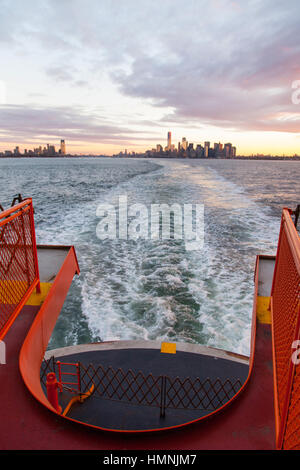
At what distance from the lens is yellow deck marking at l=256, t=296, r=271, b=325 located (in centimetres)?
549

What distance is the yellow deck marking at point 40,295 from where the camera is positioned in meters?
5.78

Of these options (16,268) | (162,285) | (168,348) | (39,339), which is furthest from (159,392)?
(162,285)

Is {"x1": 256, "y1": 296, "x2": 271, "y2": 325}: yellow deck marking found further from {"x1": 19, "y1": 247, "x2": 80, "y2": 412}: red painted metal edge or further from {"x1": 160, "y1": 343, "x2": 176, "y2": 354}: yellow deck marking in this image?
{"x1": 19, "y1": 247, "x2": 80, "y2": 412}: red painted metal edge

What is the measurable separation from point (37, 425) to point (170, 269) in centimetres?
977

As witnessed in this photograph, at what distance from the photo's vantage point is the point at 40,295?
236 inches

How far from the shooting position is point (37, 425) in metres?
3.39

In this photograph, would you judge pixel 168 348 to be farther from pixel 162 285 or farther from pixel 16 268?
pixel 162 285

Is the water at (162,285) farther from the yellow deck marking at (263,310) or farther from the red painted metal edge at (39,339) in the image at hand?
the yellow deck marking at (263,310)

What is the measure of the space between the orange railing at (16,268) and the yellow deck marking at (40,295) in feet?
0.56

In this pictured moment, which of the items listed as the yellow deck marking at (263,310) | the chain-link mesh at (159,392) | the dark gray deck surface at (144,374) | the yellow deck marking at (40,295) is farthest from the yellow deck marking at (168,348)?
the yellow deck marking at (40,295)

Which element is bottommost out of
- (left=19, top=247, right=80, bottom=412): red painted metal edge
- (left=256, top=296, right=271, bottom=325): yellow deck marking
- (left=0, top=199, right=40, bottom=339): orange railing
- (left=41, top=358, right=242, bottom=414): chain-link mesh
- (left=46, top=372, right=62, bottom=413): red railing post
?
(left=41, top=358, right=242, bottom=414): chain-link mesh

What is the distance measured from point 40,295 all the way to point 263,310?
4706mm

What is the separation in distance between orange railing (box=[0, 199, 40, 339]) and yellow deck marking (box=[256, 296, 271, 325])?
14.7 feet

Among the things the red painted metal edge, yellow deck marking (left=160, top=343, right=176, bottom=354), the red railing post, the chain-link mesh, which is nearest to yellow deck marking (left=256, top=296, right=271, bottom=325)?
the chain-link mesh
